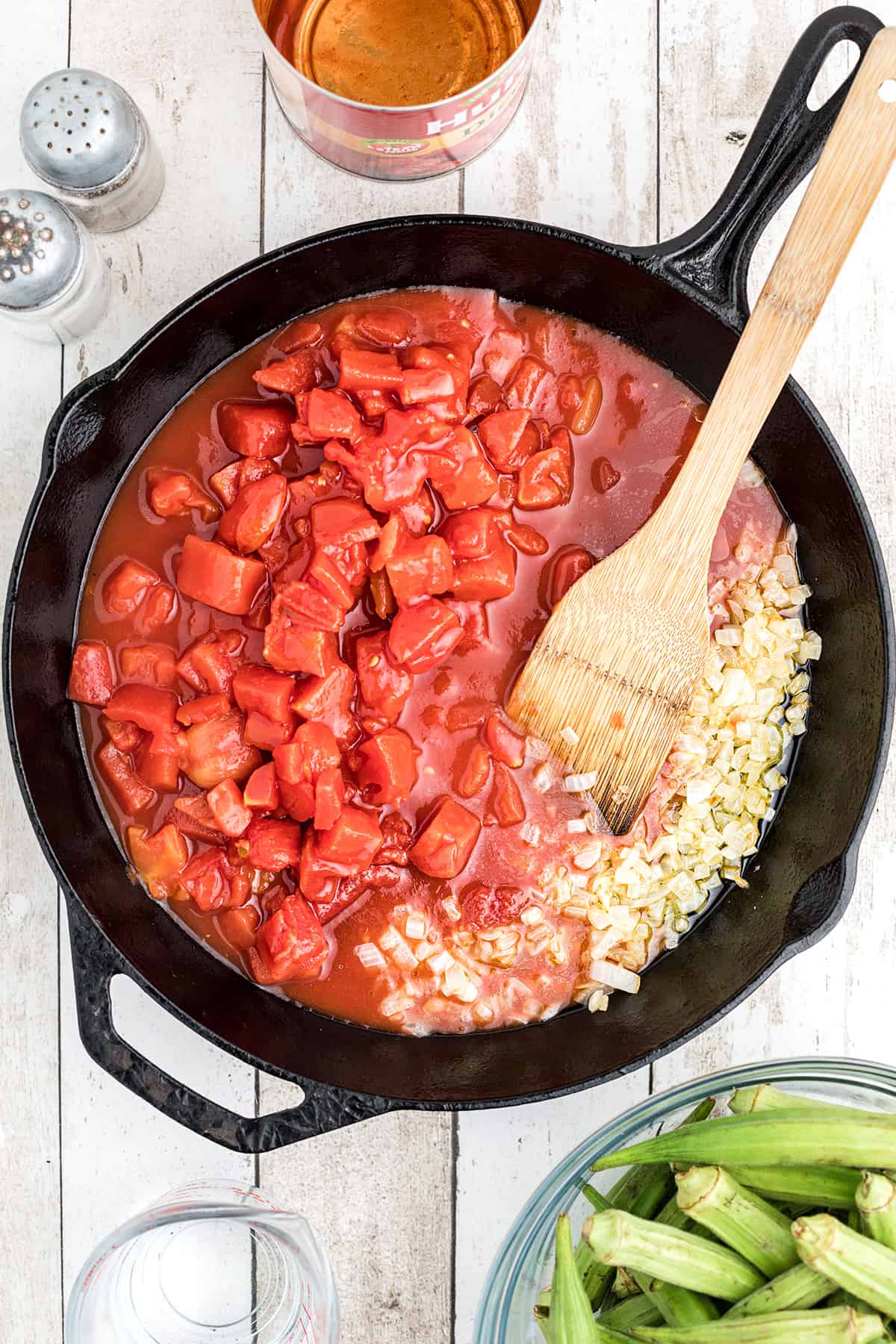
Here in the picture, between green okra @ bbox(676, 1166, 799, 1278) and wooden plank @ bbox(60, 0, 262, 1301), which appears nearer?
green okra @ bbox(676, 1166, 799, 1278)

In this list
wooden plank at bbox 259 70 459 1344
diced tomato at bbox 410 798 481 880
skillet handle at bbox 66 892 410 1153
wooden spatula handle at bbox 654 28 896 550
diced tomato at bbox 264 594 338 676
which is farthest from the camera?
wooden plank at bbox 259 70 459 1344

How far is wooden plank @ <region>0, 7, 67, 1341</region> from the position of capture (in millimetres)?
2963

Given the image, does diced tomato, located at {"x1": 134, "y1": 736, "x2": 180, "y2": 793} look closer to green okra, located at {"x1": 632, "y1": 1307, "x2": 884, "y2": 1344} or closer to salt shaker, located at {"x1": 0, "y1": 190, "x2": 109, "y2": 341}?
salt shaker, located at {"x1": 0, "y1": 190, "x2": 109, "y2": 341}

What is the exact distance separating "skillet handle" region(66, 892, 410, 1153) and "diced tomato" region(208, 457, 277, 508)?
97 centimetres

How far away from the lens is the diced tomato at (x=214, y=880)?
2.75 m

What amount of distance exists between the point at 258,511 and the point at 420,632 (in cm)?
46

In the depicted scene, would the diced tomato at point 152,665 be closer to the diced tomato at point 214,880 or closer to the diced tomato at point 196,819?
the diced tomato at point 196,819

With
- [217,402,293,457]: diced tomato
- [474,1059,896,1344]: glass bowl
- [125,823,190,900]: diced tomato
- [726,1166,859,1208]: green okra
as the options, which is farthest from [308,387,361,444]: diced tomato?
[726,1166,859,1208]: green okra

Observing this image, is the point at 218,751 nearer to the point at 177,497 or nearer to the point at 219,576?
the point at 219,576

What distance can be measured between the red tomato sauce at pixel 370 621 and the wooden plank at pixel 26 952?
29cm

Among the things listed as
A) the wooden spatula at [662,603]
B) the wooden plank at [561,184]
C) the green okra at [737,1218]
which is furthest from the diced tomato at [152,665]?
the green okra at [737,1218]

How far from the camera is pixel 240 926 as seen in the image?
2805 mm

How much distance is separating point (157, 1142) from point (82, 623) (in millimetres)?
1305

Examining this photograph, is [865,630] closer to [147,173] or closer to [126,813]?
[126,813]
